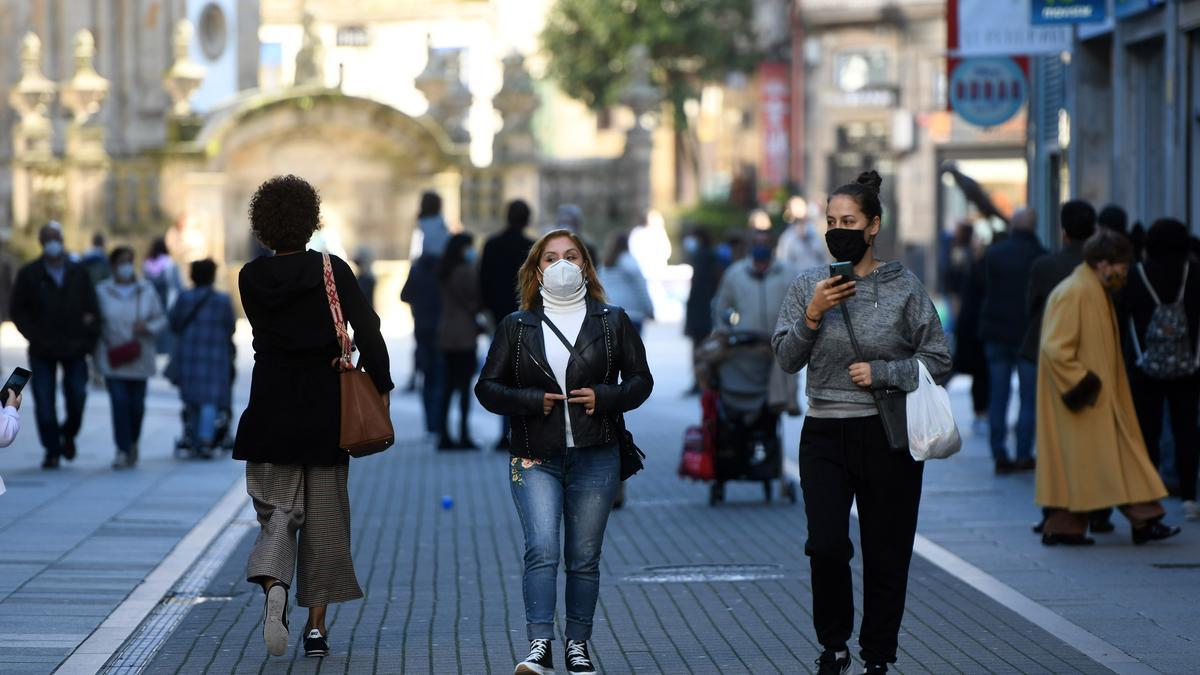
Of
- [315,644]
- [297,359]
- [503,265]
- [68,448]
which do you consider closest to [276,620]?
[315,644]

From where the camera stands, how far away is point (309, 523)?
336 inches

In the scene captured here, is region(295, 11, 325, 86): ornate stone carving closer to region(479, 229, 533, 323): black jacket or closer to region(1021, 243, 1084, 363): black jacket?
region(479, 229, 533, 323): black jacket

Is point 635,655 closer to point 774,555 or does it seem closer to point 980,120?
point 774,555

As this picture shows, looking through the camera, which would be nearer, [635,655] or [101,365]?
[635,655]

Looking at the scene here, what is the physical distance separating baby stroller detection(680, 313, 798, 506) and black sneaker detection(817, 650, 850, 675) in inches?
249

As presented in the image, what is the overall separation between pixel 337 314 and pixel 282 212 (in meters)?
0.44

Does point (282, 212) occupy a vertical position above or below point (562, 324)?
above

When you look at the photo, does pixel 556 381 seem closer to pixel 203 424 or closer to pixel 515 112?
pixel 203 424

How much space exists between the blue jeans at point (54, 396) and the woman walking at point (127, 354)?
210 mm

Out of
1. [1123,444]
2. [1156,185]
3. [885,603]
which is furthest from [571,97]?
[885,603]

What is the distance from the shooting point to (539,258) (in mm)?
8234

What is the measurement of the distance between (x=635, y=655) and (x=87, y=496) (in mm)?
6941

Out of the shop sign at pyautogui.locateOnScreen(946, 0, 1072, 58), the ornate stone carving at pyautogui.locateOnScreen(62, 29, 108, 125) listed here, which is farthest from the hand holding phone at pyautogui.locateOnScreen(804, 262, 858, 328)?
the ornate stone carving at pyautogui.locateOnScreen(62, 29, 108, 125)

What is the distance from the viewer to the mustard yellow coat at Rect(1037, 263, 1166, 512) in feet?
37.9
